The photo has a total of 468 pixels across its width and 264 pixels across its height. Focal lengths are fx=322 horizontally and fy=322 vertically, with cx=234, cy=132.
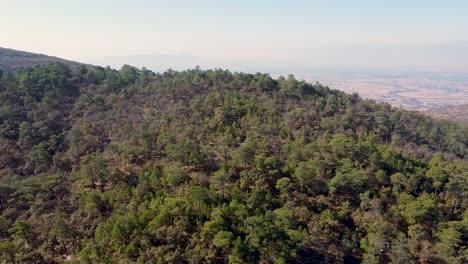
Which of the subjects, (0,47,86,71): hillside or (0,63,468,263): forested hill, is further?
(0,47,86,71): hillside

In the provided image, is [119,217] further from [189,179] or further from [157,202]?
[189,179]

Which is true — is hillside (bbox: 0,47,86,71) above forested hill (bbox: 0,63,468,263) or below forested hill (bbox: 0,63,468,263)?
above

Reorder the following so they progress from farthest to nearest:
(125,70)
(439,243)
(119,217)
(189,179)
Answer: (125,70)
(189,179)
(439,243)
(119,217)

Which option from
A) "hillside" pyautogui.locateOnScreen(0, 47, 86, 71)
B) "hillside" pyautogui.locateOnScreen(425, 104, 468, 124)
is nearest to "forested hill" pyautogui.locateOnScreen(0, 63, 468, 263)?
"hillside" pyautogui.locateOnScreen(0, 47, 86, 71)

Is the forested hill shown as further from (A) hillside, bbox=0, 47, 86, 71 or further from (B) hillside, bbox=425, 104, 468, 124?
(B) hillside, bbox=425, 104, 468, 124

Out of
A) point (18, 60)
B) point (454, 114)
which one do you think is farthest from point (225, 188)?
point (454, 114)

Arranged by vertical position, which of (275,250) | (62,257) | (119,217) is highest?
(119,217)

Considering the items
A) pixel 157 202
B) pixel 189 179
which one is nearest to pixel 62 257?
pixel 157 202
